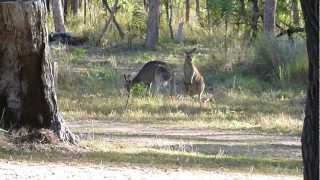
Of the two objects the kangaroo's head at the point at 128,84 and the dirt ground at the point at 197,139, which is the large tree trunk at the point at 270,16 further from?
the dirt ground at the point at 197,139

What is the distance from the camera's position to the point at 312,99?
554 centimetres

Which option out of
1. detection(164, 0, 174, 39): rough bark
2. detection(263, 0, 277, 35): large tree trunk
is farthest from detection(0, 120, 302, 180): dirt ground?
detection(164, 0, 174, 39): rough bark

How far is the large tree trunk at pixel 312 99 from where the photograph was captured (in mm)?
5414

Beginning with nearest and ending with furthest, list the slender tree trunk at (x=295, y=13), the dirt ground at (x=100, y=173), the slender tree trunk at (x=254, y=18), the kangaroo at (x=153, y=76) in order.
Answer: the dirt ground at (x=100, y=173) → the kangaroo at (x=153, y=76) → the slender tree trunk at (x=254, y=18) → the slender tree trunk at (x=295, y=13)

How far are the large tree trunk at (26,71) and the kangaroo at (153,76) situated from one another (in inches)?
293

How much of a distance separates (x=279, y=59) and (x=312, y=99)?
14931mm

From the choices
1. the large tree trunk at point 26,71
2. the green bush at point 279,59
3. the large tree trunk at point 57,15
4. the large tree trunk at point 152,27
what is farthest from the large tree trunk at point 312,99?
the large tree trunk at point 57,15

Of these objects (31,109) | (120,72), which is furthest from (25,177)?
(120,72)

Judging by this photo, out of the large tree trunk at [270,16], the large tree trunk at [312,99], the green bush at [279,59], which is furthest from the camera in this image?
the large tree trunk at [270,16]

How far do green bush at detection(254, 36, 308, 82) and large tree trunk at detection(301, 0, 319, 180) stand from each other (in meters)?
14.1

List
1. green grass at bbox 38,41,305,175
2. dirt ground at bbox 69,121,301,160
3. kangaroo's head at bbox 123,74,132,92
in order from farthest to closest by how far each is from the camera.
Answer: kangaroo's head at bbox 123,74,132,92, dirt ground at bbox 69,121,301,160, green grass at bbox 38,41,305,175

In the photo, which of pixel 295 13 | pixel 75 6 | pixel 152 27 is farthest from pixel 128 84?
pixel 75 6

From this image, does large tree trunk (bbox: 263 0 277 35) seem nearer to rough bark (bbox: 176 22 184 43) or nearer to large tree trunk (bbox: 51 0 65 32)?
rough bark (bbox: 176 22 184 43)

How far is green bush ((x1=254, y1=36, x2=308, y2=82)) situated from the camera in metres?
19.7
